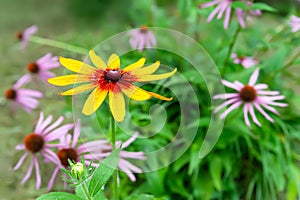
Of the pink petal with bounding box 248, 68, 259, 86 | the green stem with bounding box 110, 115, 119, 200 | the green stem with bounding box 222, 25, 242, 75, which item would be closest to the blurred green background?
the green stem with bounding box 222, 25, 242, 75

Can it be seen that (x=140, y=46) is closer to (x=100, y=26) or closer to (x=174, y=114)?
(x=174, y=114)

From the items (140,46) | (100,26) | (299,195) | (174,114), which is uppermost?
(100,26)

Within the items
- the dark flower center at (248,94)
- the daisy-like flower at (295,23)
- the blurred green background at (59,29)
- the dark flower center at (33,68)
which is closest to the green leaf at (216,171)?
the blurred green background at (59,29)

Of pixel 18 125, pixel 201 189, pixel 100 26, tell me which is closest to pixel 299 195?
pixel 201 189

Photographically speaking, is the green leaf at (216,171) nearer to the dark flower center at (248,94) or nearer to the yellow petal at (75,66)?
the dark flower center at (248,94)

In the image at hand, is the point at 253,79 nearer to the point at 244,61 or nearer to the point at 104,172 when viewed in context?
the point at 244,61

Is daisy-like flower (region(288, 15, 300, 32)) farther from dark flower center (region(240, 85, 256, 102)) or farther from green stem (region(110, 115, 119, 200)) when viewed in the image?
green stem (region(110, 115, 119, 200))

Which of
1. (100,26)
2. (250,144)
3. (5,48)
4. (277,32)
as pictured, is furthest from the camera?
(100,26)
